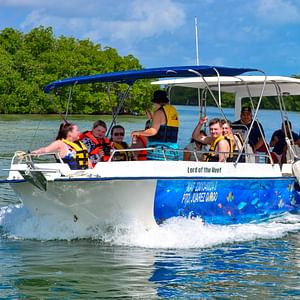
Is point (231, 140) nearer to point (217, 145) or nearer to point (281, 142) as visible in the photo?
point (217, 145)

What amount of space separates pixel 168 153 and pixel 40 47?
75327mm

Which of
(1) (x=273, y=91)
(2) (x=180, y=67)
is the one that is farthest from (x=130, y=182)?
(1) (x=273, y=91)

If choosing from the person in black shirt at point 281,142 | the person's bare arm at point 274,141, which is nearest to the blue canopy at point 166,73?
the person in black shirt at point 281,142

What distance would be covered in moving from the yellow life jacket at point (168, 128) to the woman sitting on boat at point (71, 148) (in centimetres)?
90

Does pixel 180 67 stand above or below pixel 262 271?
above

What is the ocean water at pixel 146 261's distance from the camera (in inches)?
289

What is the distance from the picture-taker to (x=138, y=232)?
355 inches

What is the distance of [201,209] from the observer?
9.56 metres

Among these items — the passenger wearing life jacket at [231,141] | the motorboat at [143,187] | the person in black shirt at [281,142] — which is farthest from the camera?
the person in black shirt at [281,142]

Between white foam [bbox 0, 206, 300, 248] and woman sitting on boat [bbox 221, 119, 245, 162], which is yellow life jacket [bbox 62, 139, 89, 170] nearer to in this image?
white foam [bbox 0, 206, 300, 248]

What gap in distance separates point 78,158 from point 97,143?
96 cm

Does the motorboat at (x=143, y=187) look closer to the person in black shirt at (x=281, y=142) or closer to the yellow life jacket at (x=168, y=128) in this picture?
the yellow life jacket at (x=168, y=128)

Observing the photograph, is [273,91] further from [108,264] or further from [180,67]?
[108,264]

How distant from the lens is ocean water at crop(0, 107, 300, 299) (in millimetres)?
7344
